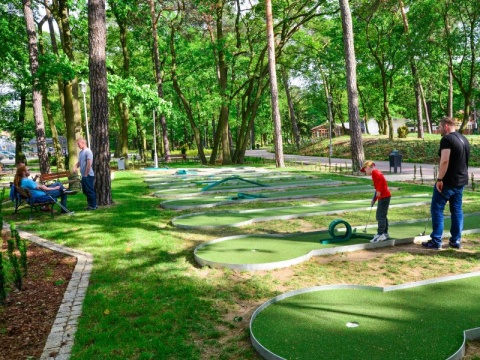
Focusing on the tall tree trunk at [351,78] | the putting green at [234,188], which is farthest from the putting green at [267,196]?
the tall tree trunk at [351,78]

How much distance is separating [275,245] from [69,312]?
3.15m

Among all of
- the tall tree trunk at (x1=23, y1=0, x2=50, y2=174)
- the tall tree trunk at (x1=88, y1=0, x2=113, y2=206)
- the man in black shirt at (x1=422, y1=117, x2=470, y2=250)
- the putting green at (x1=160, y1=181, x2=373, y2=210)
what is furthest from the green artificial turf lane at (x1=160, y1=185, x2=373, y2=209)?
the tall tree trunk at (x1=23, y1=0, x2=50, y2=174)

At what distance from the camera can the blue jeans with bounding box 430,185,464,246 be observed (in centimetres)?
548

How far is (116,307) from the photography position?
4293 millimetres

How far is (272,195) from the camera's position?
11.7m

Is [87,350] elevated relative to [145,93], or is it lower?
lower

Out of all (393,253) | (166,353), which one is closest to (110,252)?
(166,353)

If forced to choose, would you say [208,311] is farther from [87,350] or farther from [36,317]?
[36,317]

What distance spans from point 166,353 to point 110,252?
336 cm

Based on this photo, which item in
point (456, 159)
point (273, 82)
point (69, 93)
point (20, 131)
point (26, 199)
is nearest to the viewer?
point (456, 159)

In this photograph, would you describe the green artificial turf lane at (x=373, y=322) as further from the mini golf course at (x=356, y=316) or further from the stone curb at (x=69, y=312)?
the stone curb at (x=69, y=312)

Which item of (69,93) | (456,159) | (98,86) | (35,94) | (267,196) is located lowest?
(267,196)

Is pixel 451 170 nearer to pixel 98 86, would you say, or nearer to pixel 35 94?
pixel 98 86

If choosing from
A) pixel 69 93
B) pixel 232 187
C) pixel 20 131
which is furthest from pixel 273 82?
pixel 20 131
